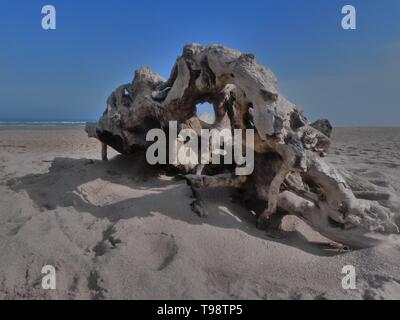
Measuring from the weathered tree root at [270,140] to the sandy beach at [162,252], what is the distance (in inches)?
8.7

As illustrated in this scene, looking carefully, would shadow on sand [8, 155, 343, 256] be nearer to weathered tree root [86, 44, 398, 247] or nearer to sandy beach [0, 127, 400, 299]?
sandy beach [0, 127, 400, 299]

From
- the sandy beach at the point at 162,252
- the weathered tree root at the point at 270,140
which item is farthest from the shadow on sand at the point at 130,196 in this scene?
the weathered tree root at the point at 270,140

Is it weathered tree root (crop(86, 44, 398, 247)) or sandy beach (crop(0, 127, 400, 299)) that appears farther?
weathered tree root (crop(86, 44, 398, 247))

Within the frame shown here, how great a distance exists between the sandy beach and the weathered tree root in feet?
0.73

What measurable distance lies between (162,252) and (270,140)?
1355mm

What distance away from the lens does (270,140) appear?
311cm

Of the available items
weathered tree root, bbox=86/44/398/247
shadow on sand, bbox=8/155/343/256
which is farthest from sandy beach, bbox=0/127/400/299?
weathered tree root, bbox=86/44/398/247

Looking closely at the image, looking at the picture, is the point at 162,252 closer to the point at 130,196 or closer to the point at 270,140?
the point at 130,196

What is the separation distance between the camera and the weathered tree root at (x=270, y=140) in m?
3.00

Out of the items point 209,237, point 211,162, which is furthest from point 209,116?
point 209,237

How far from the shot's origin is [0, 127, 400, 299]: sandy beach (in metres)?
2.36

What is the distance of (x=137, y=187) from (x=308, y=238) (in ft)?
6.62

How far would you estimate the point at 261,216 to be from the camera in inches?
130

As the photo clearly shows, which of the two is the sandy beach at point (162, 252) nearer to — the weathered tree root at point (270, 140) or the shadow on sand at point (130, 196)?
the shadow on sand at point (130, 196)
